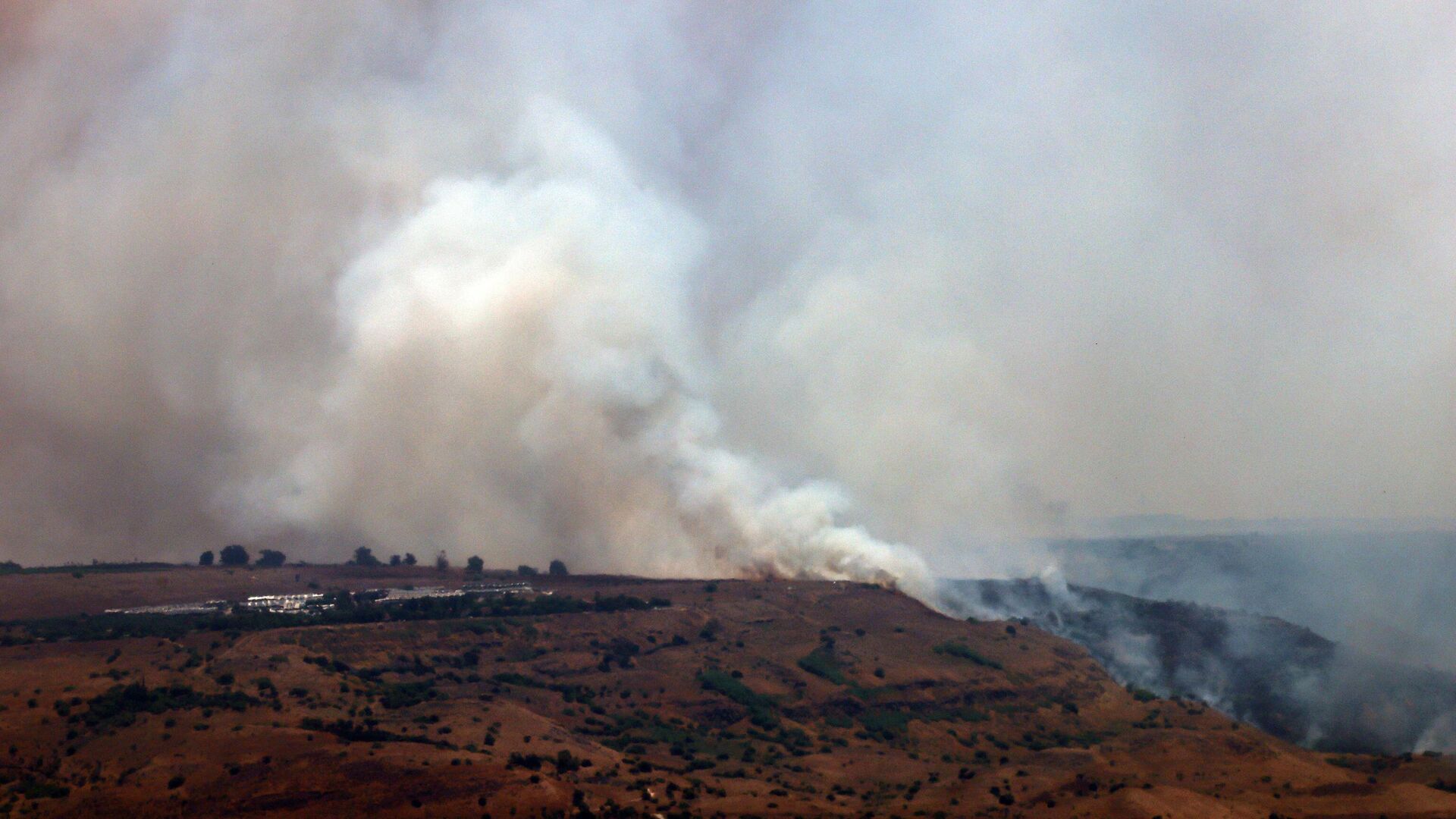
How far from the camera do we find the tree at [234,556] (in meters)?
132

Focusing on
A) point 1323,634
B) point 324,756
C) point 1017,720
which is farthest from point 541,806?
point 1323,634

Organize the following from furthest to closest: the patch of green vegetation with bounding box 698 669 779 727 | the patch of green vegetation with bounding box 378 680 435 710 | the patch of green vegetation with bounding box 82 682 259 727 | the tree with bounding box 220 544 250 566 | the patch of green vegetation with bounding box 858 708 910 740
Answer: the tree with bounding box 220 544 250 566 < the patch of green vegetation with bounding box 858 708 910 740 < the patch of green vegetation with bounding box 698 669 779 727 < the patch of green vegetation with bounding box 378 680 435 710 < the patch of green vegetation with bounding box 82 682 259 727

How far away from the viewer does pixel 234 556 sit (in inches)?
5207

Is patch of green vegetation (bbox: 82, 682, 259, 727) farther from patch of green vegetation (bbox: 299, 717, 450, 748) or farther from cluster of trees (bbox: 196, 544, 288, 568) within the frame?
cluster of trees (bbox: 196, 544, 288, 568)

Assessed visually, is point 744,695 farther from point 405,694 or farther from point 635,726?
point 405,694

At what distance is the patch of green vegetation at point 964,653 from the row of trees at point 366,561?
4133cm

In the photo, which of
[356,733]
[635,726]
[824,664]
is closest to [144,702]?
[356,733]

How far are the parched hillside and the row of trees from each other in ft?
69.1

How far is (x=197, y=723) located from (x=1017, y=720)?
188ft

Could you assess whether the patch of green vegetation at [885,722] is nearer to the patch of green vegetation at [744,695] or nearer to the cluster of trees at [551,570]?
the patch of green vegetation at [744,695]

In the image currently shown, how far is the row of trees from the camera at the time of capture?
131m

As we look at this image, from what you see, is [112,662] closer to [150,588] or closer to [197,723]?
[197,723]

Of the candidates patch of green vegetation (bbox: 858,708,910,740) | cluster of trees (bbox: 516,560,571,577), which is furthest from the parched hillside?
cluster of trees (bbox: 516,560,571,577)

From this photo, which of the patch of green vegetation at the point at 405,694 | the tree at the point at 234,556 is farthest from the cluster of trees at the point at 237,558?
the patch of green vegetation at the point at 405,694
